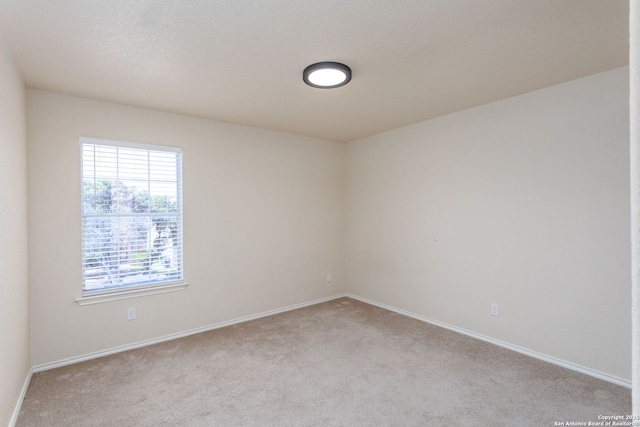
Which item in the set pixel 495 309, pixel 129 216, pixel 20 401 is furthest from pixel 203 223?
pixel 495 309

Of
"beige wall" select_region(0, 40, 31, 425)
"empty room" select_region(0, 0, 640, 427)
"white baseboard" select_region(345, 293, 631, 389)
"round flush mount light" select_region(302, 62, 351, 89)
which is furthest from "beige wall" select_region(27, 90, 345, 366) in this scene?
"round flush mount light" select_region(302, 62, 351, 89)

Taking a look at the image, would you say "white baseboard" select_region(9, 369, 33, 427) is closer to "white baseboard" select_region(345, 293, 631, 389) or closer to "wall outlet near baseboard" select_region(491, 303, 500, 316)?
"white baseboard" select_region(345, 293, 631, 389)

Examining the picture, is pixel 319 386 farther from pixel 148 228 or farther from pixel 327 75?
pixel 327 75

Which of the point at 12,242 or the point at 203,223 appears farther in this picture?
the point at 203,223

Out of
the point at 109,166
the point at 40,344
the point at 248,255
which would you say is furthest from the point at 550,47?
the point at 40,344

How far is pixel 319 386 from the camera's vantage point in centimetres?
266

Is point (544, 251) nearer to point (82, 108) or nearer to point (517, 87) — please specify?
point (517, 87)

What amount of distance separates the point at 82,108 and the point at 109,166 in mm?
566

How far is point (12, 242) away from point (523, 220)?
13.7 ft

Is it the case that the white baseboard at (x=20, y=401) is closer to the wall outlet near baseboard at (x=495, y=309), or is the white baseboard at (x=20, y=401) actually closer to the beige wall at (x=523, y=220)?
the beige wall at (x=523, y=220)

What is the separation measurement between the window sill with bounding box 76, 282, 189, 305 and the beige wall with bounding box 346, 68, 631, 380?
8.74 ft

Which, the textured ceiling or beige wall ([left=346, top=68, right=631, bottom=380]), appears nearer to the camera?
the textured ceiling

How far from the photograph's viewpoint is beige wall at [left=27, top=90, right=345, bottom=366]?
2984mm

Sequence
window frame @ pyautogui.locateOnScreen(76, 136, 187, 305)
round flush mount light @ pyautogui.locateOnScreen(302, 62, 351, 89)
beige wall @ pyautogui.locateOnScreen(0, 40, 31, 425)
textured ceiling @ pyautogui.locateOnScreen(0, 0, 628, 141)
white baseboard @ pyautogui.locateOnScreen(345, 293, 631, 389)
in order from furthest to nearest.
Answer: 1. window frame @ pyautogui.locateOnScreen(76, 136, 187, 305)
2. white baseboard @ pyautogui.locateOnScreen(345, 293, 631, 389)
3. round flush mount light @ pyautogui.locateOnScreen(302, 62, 351, 89)
4. beige wall @ pyautogui.locateOnScreen(0, 40, 31, 425)
5. textured ceiling @ pyautogui.locateOnScreen(0, 0, 628, 141)
